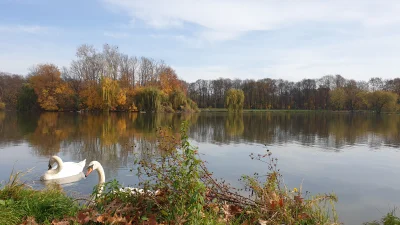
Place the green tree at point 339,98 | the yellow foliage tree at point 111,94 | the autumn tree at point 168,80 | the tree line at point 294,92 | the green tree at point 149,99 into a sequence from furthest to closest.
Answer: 1. the tree line at point 294,92
2. the green tree at point 339,98
3. the autumn tree at point 168,80
4. the green tree at point 149,99
5. the yellow foliage tree at point 111,94

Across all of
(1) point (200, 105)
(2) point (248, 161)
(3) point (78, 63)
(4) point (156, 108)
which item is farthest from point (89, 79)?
(2) point (248, 161)

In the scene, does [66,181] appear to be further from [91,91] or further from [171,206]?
[91,91]

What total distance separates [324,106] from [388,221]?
3175 inches

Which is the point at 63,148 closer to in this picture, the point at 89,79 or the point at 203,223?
the point at 203,223

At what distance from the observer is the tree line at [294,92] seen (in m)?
73.9

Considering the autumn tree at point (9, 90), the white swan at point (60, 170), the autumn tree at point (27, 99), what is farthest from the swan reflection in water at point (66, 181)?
the autumn tree at point (9, 90)

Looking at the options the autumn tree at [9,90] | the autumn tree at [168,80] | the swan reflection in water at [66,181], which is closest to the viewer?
the swan reflection in water at [66,181]

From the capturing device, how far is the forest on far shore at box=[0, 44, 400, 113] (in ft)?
154

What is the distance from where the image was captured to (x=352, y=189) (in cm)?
745

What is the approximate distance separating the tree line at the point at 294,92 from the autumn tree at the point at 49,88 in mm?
38661

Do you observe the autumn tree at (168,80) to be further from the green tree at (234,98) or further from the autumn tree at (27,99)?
the autumn tree at (27,99)

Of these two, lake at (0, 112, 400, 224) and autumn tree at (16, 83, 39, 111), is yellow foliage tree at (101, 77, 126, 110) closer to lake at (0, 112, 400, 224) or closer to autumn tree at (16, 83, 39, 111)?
autumn tree at (16, 83, 39, 111)

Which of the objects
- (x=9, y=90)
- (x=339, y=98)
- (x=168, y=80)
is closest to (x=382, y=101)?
(x=339, y=98)

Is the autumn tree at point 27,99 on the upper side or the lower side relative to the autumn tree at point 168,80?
lower
